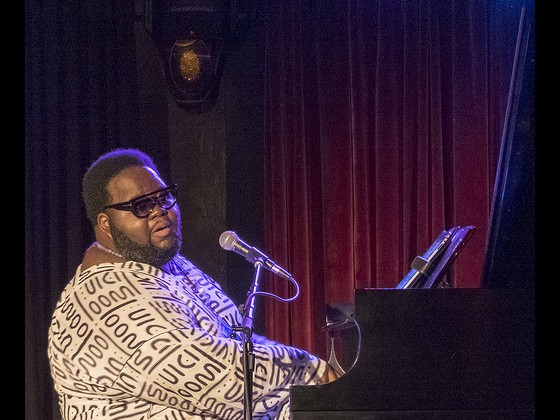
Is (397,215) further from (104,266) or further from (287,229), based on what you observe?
(104,266)

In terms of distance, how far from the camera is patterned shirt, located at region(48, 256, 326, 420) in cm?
263

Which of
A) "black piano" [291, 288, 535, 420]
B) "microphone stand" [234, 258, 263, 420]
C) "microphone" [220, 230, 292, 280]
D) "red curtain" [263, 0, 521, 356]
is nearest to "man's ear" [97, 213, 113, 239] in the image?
"microphone" [220, 230, 292, 280]

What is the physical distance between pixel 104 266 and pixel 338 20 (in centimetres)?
275

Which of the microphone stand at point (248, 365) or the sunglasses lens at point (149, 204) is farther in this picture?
the sunglasses lens at point (149, 204)

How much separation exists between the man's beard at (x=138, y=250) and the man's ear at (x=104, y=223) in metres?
0.03

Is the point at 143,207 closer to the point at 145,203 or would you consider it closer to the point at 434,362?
the point at 145,203

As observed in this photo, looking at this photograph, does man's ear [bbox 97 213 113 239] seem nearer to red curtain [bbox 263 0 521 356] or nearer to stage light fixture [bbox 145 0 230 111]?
stage light fixture [bbox 145 0 230 111]

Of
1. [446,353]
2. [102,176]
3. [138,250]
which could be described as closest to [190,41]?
[102,176]

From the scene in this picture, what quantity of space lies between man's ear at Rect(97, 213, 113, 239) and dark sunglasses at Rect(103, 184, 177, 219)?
0.05 metres

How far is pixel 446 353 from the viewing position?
7.50ft

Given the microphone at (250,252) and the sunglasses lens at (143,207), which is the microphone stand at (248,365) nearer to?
the microphone at (250,252)

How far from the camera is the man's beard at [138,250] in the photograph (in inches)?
118

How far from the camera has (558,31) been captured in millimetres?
1896

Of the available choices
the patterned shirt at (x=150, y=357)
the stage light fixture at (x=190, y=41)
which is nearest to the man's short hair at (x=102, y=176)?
the patterned shirt at (x=150, y=357)
